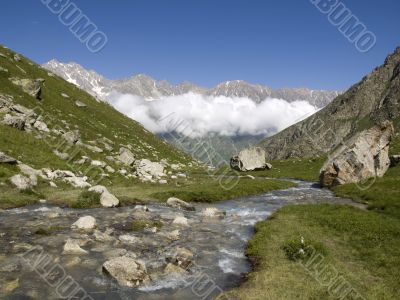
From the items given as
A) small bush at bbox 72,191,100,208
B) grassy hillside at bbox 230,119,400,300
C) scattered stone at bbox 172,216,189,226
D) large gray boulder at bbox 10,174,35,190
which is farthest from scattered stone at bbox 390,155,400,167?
large gray boulder at bbox 10,174,35,190

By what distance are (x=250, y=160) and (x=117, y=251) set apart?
292 feet

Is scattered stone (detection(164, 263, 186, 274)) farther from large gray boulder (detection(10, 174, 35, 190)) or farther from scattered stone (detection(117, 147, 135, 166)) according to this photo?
scattered stone (detection(117, 147, 135, 166))

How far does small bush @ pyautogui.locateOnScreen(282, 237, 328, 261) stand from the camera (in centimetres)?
2286

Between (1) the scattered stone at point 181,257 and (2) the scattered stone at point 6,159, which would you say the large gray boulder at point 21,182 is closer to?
(2) the scattered stone at point 6,159

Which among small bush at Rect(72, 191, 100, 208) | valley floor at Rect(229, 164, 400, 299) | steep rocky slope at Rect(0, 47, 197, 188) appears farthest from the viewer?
steep rocky slope at Rect(0, 47, 197, 188)

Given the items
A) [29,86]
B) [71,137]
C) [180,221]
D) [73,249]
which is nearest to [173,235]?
[180,221]

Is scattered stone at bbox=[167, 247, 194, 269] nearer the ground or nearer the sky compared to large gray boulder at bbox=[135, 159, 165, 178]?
nearer the sky

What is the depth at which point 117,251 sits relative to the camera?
23.2 meters

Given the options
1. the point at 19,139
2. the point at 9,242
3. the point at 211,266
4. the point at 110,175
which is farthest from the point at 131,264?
the point at 19,139

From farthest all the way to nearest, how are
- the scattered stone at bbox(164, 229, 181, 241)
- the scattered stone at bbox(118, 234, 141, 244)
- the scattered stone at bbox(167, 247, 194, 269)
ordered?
the scattered stone at bbox(164, 229, 181, 241) < the scattered stone at bbox(118, 234, 141, 244) < the scattered stone at bbox(167, 247, 194, 269)

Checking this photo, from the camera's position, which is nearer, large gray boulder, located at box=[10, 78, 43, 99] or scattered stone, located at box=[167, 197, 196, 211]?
scattered stone, located at box=[167, 197, 196, 211]

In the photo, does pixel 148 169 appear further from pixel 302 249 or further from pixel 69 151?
pixel 302 249

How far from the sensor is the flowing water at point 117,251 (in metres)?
18.0

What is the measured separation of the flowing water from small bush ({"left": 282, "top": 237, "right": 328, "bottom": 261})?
270cm
